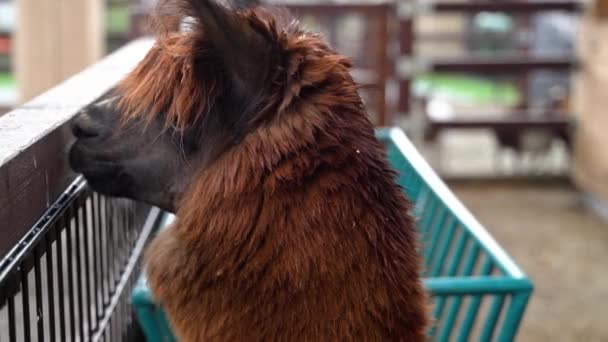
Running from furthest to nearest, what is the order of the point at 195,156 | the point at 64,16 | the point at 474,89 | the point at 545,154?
1. the point at 474,89
2. the point at 545,154
3. the point at 64,16
4. the point at 195,156

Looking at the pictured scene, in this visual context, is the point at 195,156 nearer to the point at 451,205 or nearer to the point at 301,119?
the point at 301,119

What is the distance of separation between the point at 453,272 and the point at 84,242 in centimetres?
104

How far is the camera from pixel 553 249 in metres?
5.11

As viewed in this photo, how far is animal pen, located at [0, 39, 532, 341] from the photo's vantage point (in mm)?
1216

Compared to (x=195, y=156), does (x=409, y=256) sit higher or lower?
lower

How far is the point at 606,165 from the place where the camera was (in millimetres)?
5625

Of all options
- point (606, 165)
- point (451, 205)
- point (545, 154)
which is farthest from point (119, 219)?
point (545, 154)

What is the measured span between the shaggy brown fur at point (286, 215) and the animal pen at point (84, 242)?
0.55 feet

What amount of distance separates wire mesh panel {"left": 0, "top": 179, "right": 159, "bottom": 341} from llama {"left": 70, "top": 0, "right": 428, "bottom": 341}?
145 mm

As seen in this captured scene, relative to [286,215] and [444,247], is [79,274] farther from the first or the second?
[444,247]

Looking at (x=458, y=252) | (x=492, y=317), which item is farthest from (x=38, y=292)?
(x=458, y=252)

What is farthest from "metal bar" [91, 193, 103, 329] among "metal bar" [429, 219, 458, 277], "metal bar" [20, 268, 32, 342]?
"metal bar" [429, 219, 458, 277]

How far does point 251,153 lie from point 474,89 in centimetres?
942

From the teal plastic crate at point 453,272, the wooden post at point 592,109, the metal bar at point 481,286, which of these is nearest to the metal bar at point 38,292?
the teal plastic crate at point 453,272
